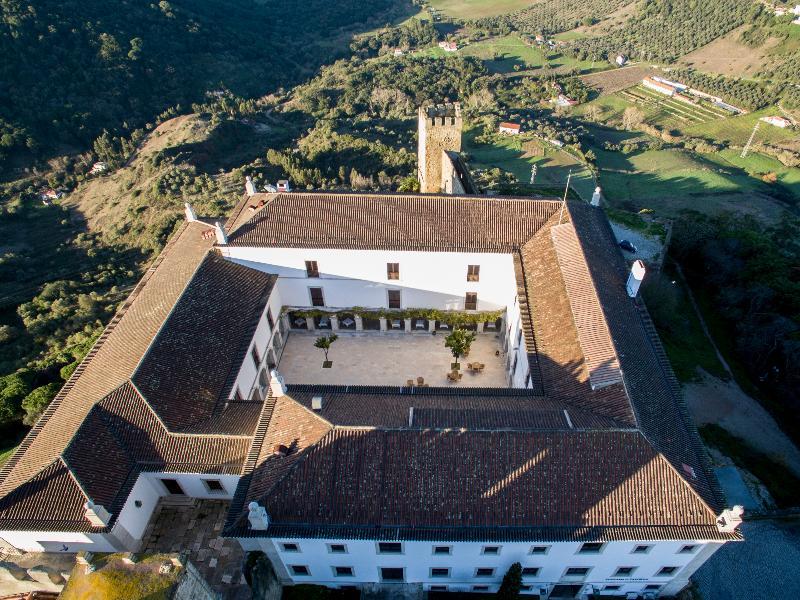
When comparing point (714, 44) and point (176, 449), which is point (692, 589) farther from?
point (714, 44)

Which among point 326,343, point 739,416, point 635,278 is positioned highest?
point 635,278

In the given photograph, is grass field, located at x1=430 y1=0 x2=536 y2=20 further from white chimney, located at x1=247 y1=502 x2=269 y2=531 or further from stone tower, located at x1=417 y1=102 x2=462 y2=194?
white chimney, located at x1=247 y1=502 x2=269 y2=531

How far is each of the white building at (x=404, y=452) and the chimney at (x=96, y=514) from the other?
0.13 m

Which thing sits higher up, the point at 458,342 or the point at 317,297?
the point at 317,297

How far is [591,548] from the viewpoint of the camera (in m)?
19.1

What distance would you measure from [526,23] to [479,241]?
6070 inches

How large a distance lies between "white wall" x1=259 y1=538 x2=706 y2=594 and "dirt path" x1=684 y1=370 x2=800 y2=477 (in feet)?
44.5

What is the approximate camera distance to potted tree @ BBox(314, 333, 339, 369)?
31781mm

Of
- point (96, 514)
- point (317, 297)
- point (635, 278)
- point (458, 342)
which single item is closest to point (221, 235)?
point (317, 297)

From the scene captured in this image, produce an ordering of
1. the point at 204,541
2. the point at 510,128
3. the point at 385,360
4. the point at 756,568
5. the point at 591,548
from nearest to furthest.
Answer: the point at 591,548
the point at 204,541
the point at 756,568
the point at 385,360
the point at 510,128

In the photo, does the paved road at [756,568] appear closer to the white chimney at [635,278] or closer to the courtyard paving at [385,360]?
the white chimney at [635,278]

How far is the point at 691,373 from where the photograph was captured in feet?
110

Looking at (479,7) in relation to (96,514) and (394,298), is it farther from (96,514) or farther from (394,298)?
(96,514)

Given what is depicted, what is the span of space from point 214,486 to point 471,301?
65.7 ft
